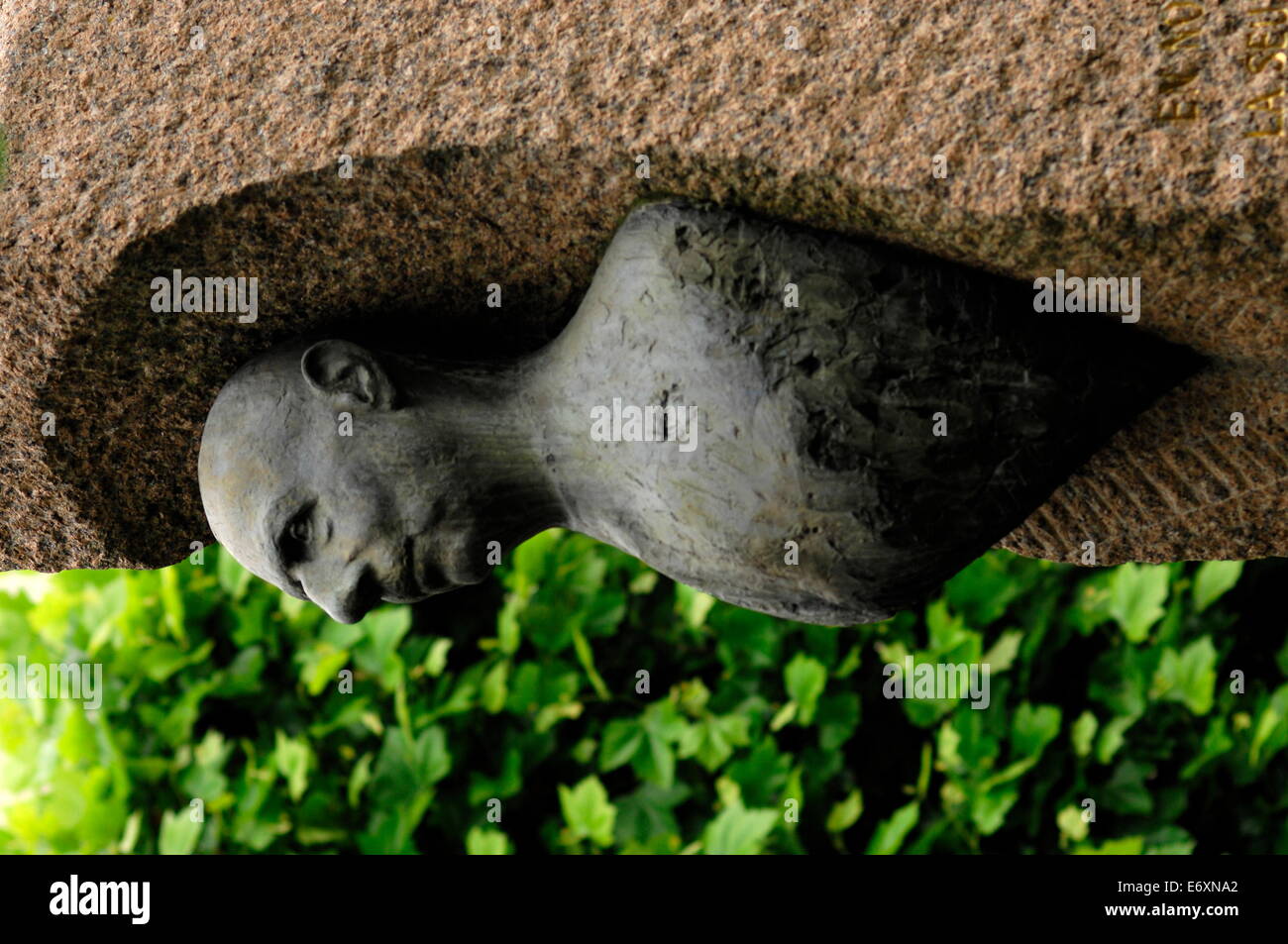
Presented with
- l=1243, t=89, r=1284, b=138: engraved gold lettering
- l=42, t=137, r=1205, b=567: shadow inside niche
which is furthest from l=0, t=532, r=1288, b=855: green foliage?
l=1243, t=89, r=1284, b=138: engraved gold lettering

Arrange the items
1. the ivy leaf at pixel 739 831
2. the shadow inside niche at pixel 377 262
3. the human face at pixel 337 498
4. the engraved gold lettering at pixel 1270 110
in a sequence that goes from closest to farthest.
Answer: the engraved gold lettering at pixel 1270 110, the shadow inside niche at pixel 377 262, the human face at pixel 337 498, the ivy leaf at pixel 739 831

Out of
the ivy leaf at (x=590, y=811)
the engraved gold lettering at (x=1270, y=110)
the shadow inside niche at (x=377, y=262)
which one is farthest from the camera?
the ivy leaf at (x=590, y=811)

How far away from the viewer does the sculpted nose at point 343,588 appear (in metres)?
1.48

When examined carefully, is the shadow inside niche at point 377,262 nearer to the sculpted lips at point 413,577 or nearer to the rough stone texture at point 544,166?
the rough stone texture at point 544,166

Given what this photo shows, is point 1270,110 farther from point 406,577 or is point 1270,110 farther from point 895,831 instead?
point 895,831

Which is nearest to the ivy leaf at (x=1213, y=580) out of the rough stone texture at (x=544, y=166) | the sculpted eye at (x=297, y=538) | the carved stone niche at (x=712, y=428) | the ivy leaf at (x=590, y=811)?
the ivy leaf at (x=590, y=811)

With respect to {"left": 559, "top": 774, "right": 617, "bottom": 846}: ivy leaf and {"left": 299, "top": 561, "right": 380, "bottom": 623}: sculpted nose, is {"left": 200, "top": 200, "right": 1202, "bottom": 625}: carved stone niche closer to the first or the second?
{"left": 299, "top": 561, "right": 380, "bottom": 623}: sculpted nose

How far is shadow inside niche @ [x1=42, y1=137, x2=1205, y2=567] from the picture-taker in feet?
4.37

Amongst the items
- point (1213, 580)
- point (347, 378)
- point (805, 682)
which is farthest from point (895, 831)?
point (347, 378)

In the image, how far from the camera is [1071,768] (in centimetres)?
316

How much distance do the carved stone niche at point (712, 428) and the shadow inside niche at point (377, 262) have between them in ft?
0.15

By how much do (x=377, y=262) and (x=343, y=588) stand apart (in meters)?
0.34

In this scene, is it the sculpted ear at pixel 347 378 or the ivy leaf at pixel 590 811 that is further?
the ivy leaf at pixel 590 811

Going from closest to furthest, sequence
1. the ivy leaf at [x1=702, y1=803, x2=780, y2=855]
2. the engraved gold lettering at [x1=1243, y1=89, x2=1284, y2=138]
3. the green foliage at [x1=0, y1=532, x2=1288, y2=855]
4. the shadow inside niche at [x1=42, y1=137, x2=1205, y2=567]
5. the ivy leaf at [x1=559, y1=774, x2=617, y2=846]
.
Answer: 1. the engraved gold lettering at [x1=1243, y1=89, x2=1284, y2=138]
2. the shadow inside niche at [x1=42, y1=137, x2=1205, y2=567]
3. the ivy leaf at [x1=702, y1=803, x2=780, y2=855]
4. the ivy leaf at [x1=559, y1=774, x2=617, y2=846]
5. the green foliage at [x1=0, y1=532, x2=1288, y2=855]
